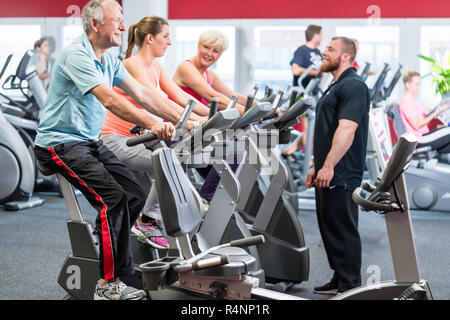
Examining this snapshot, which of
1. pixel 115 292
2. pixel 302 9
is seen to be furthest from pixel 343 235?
pixel 302 9

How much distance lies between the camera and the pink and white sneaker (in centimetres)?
324

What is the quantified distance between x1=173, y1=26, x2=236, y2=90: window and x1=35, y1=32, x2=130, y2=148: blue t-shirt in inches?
223

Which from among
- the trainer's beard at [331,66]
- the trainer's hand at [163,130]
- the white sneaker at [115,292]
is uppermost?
the trainer's beard at [331,66]

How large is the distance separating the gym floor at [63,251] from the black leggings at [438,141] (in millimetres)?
678

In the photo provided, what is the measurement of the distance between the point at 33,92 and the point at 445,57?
15.3 ft

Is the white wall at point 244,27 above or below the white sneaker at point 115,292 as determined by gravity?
above

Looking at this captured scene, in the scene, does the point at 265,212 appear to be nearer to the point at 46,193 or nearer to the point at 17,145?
the point at 17,145

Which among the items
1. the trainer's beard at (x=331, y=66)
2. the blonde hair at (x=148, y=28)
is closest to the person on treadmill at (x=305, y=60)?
the trainer's beard at (x=331, y=66)

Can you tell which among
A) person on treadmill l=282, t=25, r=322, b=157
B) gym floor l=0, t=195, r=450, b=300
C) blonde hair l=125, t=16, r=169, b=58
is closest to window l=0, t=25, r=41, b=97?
gym floor l=0, t=195, r=450, b=300

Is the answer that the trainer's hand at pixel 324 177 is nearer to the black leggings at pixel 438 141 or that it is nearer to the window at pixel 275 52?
the black leggings at pixel 438 141

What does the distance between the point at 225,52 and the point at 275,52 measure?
0.70m

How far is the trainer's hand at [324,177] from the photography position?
3175mm

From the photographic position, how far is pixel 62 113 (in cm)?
274
